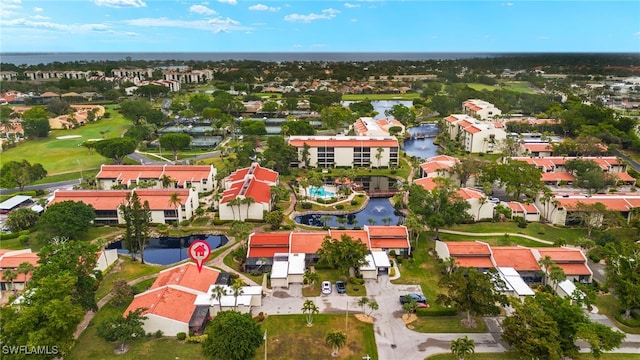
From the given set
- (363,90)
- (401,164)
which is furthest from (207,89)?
(401,164)

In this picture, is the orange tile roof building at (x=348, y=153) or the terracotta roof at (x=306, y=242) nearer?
the terracotta roof at (x=306, y=242)

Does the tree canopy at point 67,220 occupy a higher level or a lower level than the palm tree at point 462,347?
higher

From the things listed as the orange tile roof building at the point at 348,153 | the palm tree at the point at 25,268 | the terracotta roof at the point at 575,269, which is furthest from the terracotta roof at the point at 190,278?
the orange tile roof building at the point at 348,153

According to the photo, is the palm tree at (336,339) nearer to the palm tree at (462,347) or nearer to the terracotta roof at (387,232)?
the palm tree at (462,347)

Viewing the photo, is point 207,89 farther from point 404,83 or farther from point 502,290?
point 502,290

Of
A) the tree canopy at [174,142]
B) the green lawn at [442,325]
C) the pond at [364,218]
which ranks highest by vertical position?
the tree canopy at [174,142]

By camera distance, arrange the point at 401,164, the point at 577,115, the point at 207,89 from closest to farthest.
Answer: the point at 401,164 → the point at 577,115 → the point at 207,89

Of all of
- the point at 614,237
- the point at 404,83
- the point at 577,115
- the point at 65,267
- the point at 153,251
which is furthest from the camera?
the point at 404,83
